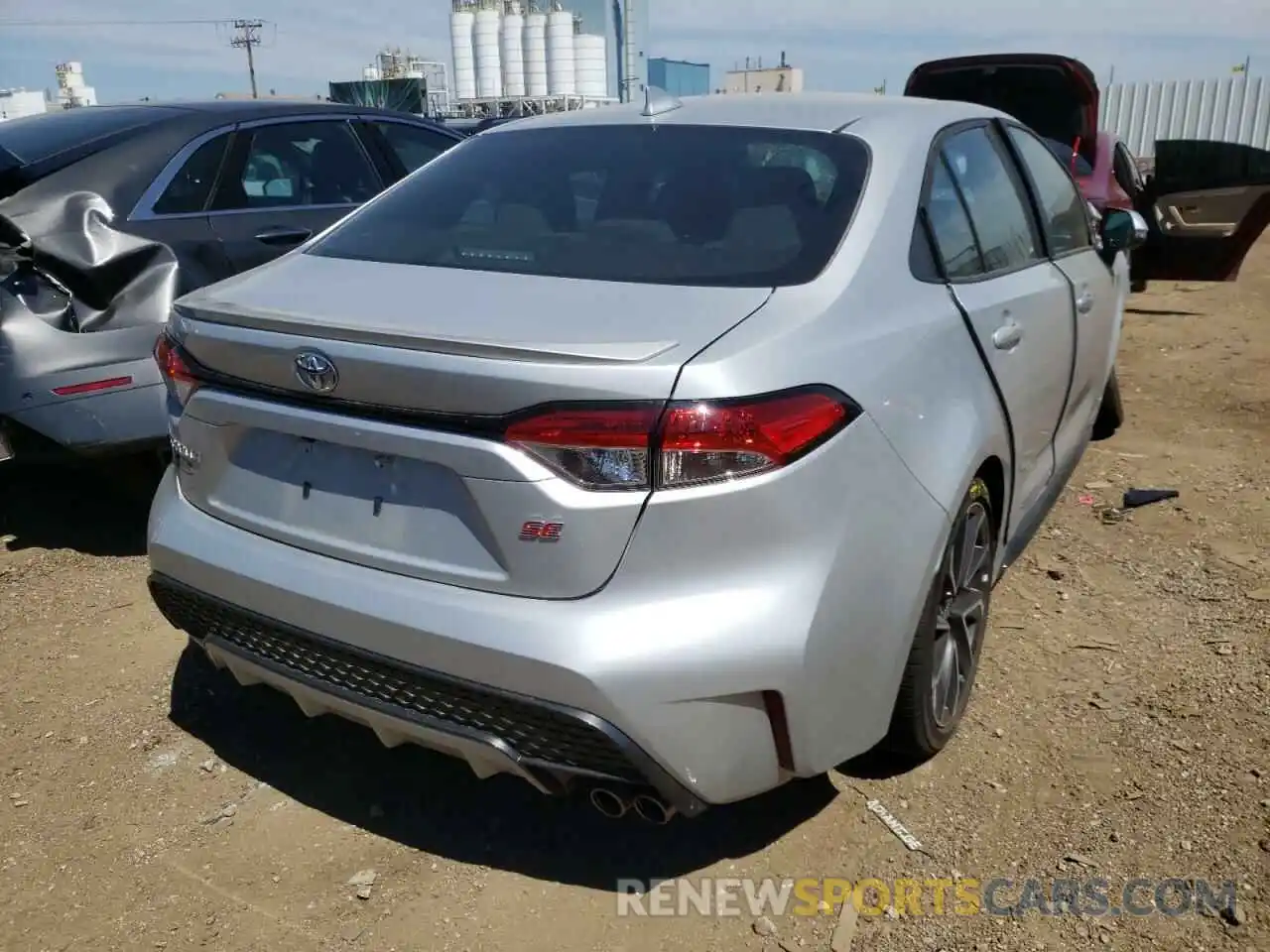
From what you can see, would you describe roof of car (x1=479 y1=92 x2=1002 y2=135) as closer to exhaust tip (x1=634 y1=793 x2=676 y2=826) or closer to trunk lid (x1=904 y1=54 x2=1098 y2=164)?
exhaust tip (x1=634 y1=793 x2=676 y2=826)

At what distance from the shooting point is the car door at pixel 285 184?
14.2 feet

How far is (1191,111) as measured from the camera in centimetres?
2017

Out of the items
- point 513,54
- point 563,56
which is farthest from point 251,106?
point 513,54

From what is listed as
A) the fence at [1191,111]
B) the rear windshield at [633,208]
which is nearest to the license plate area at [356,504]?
the rear windshield at [633,208]

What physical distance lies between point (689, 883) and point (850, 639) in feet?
2.39

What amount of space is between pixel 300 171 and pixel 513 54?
43.2m

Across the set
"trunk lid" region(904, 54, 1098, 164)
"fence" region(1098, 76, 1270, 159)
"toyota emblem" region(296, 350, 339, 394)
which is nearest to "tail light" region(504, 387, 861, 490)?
"toyota emblem" region(296, 350, 339, 394)

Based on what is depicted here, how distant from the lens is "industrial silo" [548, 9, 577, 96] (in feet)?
141

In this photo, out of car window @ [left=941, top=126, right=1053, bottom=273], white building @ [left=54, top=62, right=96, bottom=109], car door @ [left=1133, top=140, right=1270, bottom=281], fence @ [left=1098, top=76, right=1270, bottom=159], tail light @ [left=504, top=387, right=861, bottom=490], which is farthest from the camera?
white building @ [left=54, top=62, right=96, bottom=109]

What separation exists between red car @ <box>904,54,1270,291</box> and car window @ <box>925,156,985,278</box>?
192 inches

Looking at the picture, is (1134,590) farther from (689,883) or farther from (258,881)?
(258,881)

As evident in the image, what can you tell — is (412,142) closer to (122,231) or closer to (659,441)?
(122,231)

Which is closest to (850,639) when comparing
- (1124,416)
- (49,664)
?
(49,664)

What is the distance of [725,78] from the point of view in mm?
28953
